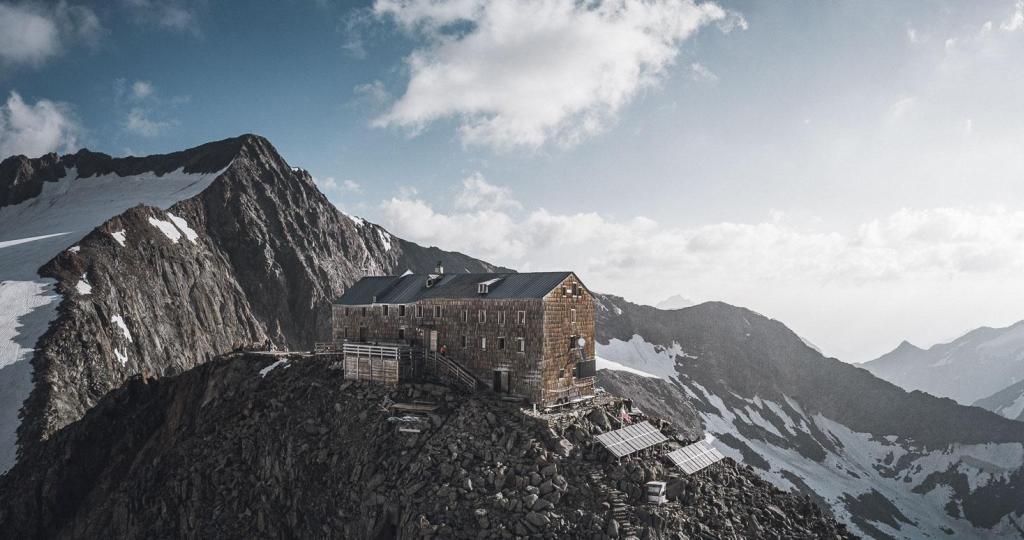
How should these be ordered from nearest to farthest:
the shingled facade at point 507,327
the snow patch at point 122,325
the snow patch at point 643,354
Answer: the shingled facade at point 507,327 < the snow patch at point 122,325 < the snow patch at point 643,354

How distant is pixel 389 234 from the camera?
156250mm

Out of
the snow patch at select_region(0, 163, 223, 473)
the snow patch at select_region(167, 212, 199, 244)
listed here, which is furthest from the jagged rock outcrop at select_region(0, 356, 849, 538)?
the snow patch at select_region(167, 212, 199, 244)

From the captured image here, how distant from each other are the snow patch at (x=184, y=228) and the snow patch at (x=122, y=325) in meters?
31.1

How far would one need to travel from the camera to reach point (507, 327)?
4159cm

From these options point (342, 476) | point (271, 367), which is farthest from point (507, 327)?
point (271, 367)

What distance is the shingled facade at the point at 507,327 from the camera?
132ft

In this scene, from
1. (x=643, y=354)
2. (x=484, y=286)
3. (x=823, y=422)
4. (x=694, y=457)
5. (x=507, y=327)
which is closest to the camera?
(x=694, y=457)

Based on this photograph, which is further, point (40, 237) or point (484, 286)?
point (40, 237)

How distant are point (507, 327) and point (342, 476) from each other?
610 inches

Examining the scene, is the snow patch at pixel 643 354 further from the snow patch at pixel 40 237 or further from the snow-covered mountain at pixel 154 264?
the snow patch at pixel 40 237

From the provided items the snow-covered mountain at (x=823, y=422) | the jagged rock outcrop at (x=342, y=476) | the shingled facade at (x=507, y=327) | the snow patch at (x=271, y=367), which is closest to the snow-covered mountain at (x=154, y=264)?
the jagged rock outcrop at (x=342, y=476)

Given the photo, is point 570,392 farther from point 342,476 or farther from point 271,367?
point 271,367

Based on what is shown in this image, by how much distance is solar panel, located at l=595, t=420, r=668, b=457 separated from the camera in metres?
35.1

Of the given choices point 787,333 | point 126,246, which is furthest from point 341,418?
point 787,333
